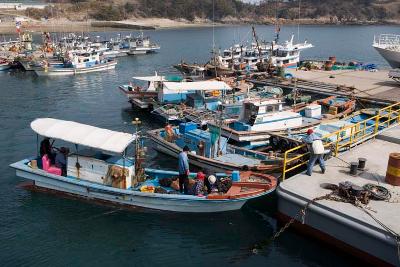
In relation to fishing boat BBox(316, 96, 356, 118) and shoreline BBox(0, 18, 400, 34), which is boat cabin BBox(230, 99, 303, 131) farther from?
shoreline BBox(0, 18, 400, 34)

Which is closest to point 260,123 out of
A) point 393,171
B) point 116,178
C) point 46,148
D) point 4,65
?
point 393,171

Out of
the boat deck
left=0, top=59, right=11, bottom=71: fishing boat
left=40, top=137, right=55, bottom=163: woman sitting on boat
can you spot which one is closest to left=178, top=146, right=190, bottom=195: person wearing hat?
the boat deck

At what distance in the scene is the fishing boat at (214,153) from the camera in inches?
744

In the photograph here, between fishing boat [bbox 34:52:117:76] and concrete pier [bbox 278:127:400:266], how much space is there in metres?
45.2

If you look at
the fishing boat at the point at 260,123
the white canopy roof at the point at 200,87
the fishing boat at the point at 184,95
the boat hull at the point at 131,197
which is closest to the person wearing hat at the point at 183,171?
the boat hull at the point at 131,197

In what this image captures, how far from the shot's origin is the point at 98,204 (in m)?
17.8

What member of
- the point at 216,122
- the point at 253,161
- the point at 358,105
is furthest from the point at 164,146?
the point at 358,105

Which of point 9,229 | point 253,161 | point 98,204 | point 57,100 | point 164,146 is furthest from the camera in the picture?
point 57,100

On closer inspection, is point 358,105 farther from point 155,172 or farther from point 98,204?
point 98,204

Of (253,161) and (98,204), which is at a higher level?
(253,161)

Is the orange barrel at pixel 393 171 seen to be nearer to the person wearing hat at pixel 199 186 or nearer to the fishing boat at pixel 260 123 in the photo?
the person wearing hat at pixel 199 186

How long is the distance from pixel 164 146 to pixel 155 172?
181 inches

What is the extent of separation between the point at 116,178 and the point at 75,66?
4169 cm

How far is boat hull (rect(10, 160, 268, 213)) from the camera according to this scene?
1630 cm
